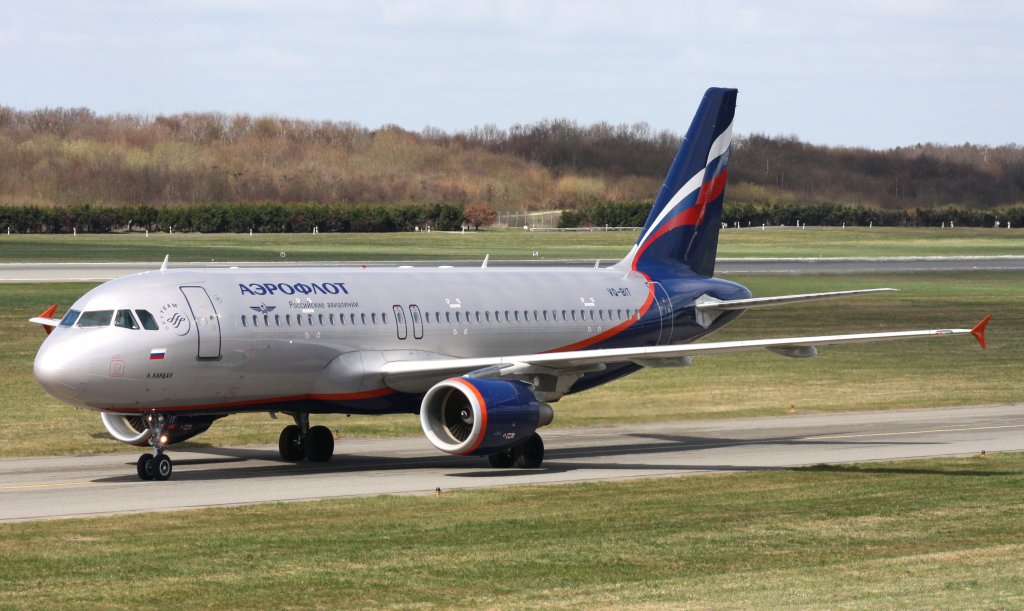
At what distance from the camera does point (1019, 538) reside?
23.5 m

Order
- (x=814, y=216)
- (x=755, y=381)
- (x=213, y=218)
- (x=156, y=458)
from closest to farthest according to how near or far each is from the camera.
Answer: (x=156, y=458) < (x=755, y=381) < (x=213, y=218) < (x=814, y=216)

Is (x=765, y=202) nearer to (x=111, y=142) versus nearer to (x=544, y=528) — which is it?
(x=111, y=142)

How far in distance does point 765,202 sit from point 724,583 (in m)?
164

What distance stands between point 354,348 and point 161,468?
16.0 ft

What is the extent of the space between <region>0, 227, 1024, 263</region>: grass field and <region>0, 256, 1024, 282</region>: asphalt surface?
8205 mm

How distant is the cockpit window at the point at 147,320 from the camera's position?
30234 mm

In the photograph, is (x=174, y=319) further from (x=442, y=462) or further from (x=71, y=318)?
(x=442, y=462)

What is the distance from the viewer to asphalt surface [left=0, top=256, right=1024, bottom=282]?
88250 millimetres

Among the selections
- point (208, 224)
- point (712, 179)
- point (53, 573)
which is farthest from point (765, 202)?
point (53, 573)

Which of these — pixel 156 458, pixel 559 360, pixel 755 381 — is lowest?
pixel 755 381

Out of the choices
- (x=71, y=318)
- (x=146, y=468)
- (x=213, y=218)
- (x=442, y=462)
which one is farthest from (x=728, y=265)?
(x=71, y=318)

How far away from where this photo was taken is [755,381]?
166ft

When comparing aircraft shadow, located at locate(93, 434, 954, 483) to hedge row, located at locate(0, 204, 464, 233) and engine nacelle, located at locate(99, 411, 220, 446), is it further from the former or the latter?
hedge row, located at locate(0, 204, 464, 233)

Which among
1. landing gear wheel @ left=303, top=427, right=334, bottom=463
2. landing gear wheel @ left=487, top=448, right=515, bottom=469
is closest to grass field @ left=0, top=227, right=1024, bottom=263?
landing gear wheel @ left=303, top=427, right=334, bottom=463
